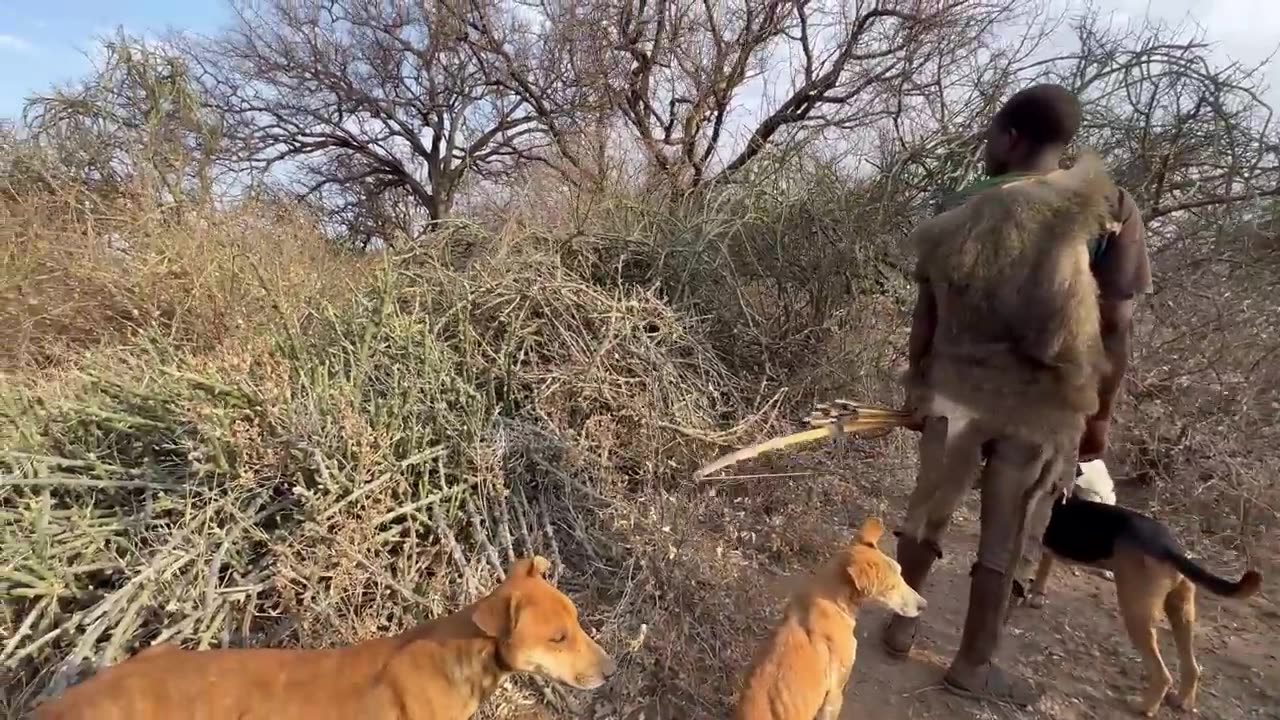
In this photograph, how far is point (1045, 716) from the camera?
309 cm

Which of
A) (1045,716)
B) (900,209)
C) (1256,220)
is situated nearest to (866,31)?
(900,209)

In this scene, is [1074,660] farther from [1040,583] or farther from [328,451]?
[328,451]

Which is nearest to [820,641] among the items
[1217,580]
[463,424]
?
[1217,580]

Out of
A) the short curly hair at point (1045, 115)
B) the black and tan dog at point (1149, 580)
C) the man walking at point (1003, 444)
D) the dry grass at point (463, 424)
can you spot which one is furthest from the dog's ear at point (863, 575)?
the short curly hair at point (1045, 115)

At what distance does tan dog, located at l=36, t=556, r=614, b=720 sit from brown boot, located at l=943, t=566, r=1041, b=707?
Result: 5.21 ft

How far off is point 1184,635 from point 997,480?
111 centimetres

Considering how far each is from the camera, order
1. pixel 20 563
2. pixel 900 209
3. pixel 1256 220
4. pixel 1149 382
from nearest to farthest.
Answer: pixel 20 563 → pixel 1256 220 → pixel 1149 382 → pixel 900 209

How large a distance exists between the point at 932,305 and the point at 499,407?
223 centimetres

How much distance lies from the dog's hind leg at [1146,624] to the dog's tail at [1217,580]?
130 millimetres

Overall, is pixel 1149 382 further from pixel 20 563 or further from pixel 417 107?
pixel 417 107

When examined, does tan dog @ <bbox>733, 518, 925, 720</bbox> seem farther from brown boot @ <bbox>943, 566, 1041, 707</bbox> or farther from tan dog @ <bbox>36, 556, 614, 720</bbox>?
tan dog @ <bbox>36, 556, 614, 720</bbox>

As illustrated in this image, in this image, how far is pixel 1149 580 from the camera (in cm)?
304

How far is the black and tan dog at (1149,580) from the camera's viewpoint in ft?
9.87

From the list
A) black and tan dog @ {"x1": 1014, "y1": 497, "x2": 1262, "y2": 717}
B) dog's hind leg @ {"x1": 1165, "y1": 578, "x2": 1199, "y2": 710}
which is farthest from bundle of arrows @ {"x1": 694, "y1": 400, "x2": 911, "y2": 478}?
dog's hind leg @ {"x1": 1165, "y1": 578, "x2": 1199, "y2": 710}
